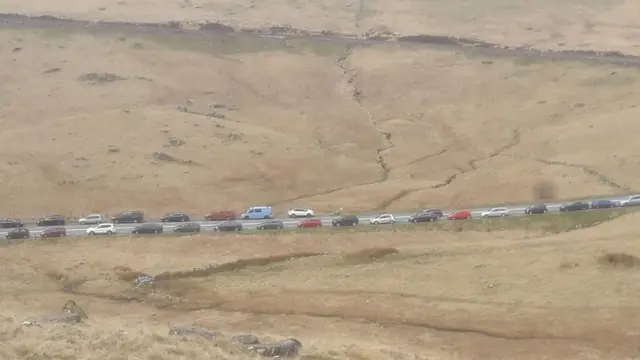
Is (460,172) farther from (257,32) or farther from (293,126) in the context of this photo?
Answer: (257,32)

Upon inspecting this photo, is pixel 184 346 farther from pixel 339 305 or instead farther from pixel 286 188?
pixel 286 188

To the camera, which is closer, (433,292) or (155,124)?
(433,292)

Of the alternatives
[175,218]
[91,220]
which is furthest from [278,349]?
[91,220]

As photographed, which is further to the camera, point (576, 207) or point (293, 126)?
point (293, 126)

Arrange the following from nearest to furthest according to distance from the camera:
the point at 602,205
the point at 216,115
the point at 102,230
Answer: the point at 102,230
the point at 602,205
the point at 216,115

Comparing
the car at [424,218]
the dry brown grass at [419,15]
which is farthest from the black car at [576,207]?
the dry brown grass at [419,15]

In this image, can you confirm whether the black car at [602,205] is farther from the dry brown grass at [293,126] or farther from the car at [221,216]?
the car at [221,216]

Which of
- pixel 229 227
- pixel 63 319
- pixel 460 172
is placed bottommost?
pixel 460 172

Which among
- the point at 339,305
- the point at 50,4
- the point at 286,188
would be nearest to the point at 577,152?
the point at 286,188
